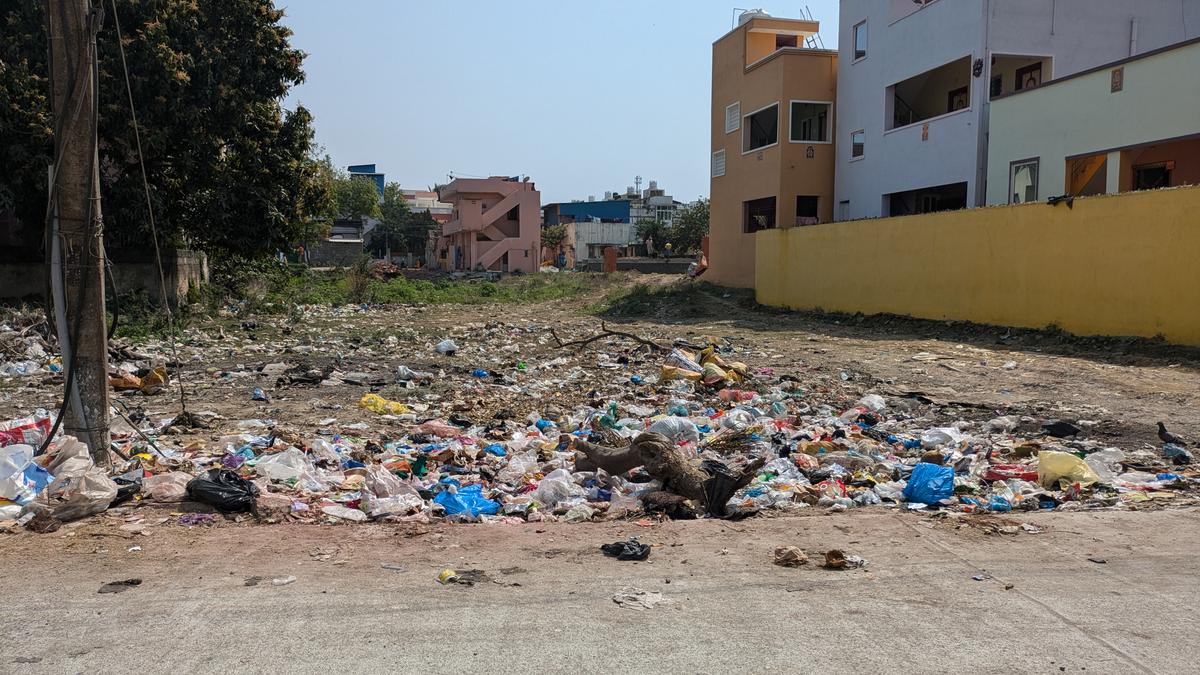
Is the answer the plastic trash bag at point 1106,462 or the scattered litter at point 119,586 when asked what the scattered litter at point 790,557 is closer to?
the plastic trash bag at point 1106,462

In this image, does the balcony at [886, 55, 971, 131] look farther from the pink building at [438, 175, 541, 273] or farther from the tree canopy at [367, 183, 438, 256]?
the tree canopy at [367, 183, 438, 256]

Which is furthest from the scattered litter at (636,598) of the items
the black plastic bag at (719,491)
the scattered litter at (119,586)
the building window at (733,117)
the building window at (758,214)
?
the building window at (733,117)

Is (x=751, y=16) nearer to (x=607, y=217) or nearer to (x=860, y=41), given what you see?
(x=860, y=41)

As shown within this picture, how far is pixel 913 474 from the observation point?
5359 mm

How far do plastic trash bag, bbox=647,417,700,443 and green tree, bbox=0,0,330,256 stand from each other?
482 inches

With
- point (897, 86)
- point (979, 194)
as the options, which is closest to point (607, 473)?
point (979, 194)

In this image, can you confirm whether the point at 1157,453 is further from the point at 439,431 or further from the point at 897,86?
the point at 897,86

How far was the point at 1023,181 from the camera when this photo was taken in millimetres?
17984

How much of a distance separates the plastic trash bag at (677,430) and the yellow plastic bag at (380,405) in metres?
2.79

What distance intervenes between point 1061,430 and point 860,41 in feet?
66.1

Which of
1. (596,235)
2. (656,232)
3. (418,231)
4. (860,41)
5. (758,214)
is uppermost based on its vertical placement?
(860,41)

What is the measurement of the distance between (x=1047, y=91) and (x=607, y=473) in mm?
15745

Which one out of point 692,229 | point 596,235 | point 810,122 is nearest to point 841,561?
point 810,122

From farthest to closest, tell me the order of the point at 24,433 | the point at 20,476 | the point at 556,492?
the point at 24,433, the point at 556,492, the point at 20,476
